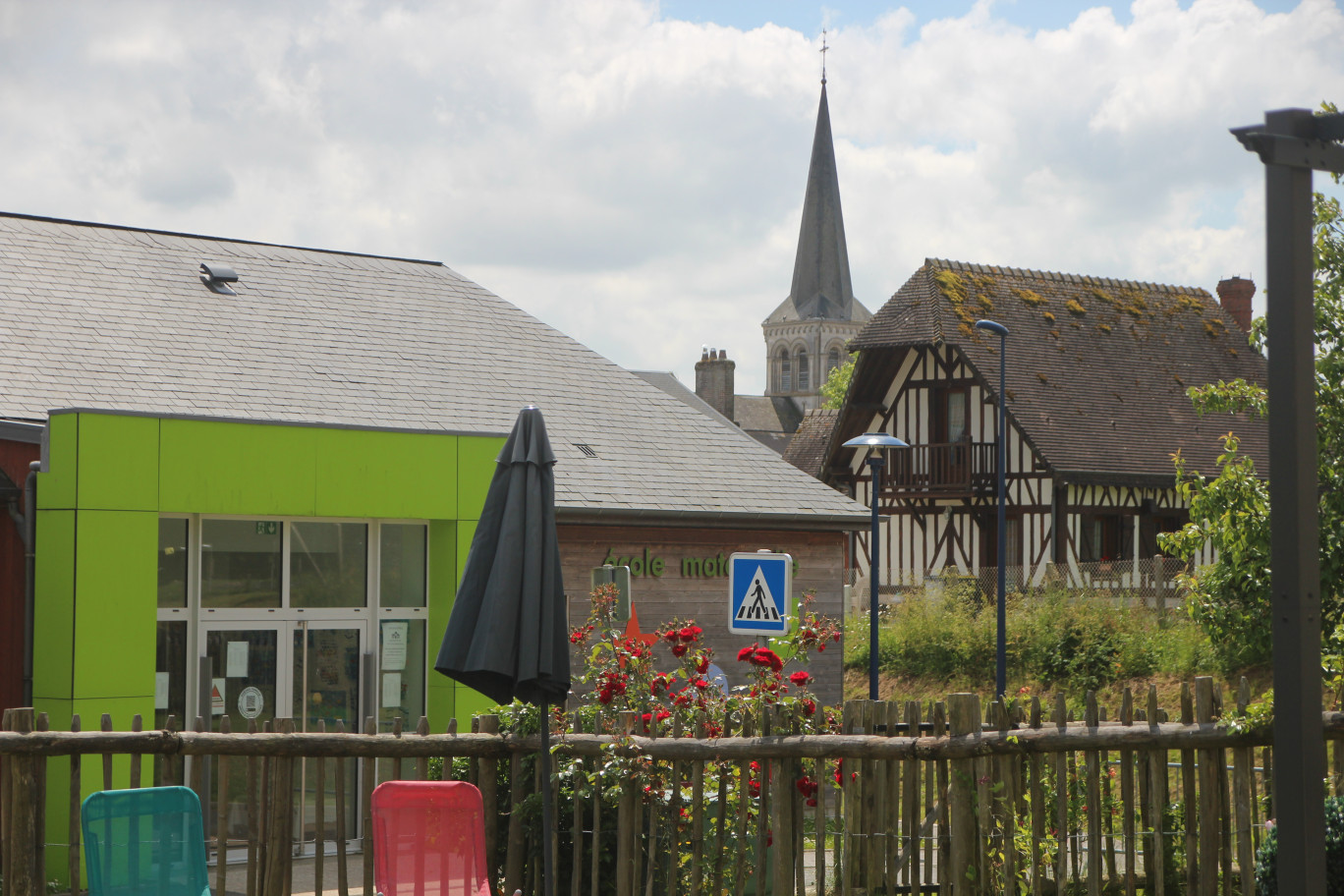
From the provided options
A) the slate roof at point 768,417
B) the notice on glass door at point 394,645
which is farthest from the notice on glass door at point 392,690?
the slate roof at point 768,417

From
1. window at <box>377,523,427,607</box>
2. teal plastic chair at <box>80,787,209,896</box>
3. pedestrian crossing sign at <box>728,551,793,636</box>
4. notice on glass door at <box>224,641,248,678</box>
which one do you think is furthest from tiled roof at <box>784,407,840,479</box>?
teal plastic chair at <box>80,787,209,896</box>

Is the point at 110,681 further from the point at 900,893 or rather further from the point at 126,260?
the point at 126,260

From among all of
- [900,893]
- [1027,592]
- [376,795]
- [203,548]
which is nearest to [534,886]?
[376,795]

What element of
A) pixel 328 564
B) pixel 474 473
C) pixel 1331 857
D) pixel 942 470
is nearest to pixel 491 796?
pixel 1331 857

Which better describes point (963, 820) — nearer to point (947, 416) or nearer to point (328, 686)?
point (328, 686)

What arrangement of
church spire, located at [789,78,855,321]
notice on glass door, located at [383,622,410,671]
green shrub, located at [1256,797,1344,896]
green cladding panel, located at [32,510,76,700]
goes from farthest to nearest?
church spire, located at [789,78,855,321] < notice on glass door, located at [383,622,410,671] < green cladding panel, located at [32,510,76,700] < green shrub, located at [1256,797,1344,896]

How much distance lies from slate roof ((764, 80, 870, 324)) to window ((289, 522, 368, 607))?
76839mm

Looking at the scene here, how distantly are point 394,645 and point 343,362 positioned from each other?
14.0 feet

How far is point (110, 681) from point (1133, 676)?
16.8m

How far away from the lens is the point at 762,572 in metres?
10.4

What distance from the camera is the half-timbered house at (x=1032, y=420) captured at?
30.4m

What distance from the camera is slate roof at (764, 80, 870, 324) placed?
286 ft

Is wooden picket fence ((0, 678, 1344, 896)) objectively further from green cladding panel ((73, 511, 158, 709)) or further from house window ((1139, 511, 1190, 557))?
house window ((1139, 511, 1190, 557))

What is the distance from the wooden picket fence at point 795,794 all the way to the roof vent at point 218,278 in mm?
9641
